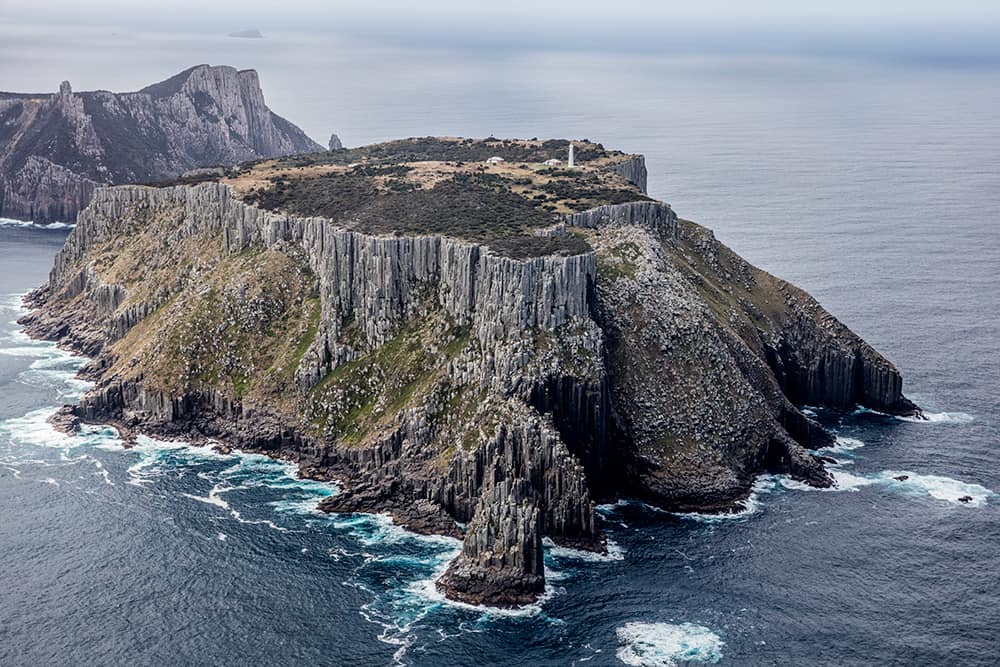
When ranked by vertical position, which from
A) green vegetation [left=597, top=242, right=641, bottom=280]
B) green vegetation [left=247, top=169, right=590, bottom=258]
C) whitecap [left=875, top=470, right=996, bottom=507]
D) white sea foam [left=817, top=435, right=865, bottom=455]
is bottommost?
whitecap [left=875, top=470, right=996, bottom=507]

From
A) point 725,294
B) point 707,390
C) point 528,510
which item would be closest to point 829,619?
point 528,510

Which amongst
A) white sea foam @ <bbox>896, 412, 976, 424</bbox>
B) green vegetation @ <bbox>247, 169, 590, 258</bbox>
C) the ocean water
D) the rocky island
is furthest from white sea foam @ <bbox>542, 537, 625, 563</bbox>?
white sea foam @ <bbox>896, 412, 976, 424</bbox>

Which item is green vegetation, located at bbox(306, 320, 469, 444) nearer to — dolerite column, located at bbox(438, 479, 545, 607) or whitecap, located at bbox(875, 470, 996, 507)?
dolerite column, located at bbox(438, 479, 545, 607)

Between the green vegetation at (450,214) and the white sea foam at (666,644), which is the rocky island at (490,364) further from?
the white sea foam at (666,644)

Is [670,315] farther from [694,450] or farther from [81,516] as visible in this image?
[81,516]

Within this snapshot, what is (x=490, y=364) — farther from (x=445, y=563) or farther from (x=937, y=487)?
(x=937, y=487)

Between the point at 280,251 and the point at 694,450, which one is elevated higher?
the point at 280,251

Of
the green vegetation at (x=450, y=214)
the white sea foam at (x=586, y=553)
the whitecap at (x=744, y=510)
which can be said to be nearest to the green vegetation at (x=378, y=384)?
the green vegetation at (x=450, y=214)
